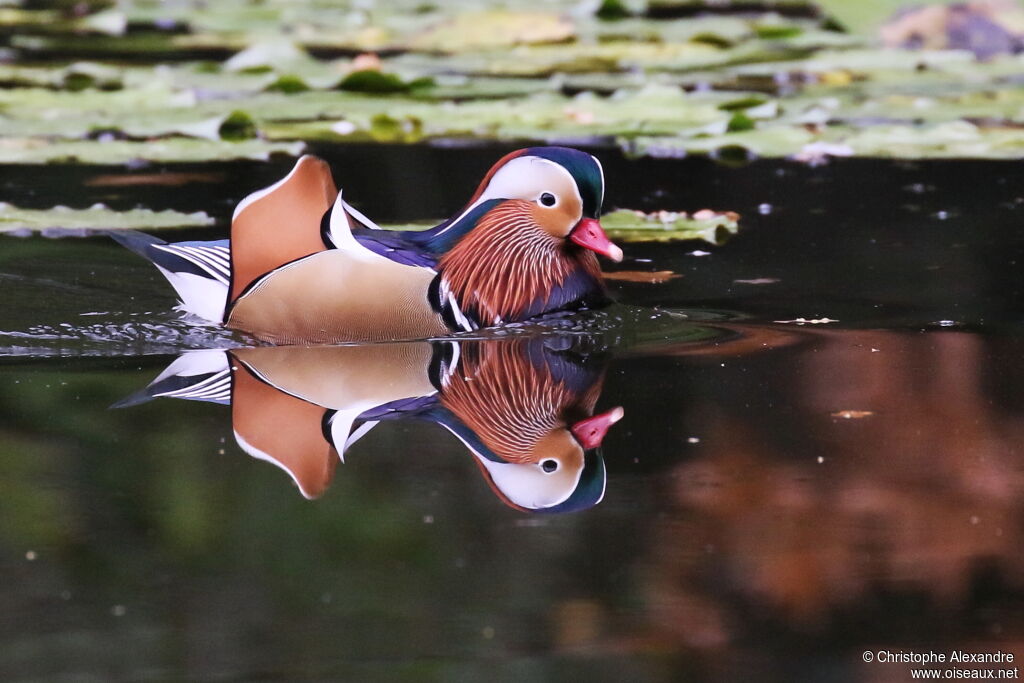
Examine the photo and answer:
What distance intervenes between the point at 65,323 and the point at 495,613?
327cm

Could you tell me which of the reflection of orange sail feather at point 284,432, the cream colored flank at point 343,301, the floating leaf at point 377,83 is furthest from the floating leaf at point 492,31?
the reflection of orange sail feather at point 284,432

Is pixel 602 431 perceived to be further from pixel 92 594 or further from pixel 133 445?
pixel 92 594

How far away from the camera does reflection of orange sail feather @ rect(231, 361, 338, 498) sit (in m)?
4.65

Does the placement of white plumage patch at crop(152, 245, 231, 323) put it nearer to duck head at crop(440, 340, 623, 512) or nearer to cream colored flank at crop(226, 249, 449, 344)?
cream colored flank at crop(226, 249, 449, 344)

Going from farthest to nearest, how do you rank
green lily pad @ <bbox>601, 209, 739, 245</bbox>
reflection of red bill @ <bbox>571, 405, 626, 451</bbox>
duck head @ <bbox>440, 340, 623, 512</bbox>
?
green lily pad @ <bbox>601, 209, 739, 245</bbox> → reflection of red bill @ <bbox>571, 405, 626, 451</bbox> → duck head @ <bbox>440, 340, 623, 512</bbox>

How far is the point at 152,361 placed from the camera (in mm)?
5895

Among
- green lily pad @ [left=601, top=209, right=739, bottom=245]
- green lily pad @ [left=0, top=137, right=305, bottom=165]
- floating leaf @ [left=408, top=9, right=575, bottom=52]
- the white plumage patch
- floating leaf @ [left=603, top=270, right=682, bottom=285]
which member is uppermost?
the white plumage patch

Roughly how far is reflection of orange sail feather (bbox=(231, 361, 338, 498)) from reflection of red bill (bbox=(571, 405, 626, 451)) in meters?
0.70

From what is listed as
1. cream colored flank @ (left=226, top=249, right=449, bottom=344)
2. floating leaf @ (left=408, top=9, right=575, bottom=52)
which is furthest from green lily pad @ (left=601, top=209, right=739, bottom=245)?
floating leaf @ (left=408, top=9, right=575, bottom=52)

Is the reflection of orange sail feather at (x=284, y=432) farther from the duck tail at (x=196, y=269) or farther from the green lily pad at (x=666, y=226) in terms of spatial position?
the green lily pad at (x=666, y=226)

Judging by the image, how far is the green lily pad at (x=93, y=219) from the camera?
7832 millimetres

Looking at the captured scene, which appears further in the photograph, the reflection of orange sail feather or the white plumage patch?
the white plumage patch

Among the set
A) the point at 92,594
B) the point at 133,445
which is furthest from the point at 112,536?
the point at 133,445

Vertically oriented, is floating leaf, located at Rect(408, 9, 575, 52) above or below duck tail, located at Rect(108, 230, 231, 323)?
below
